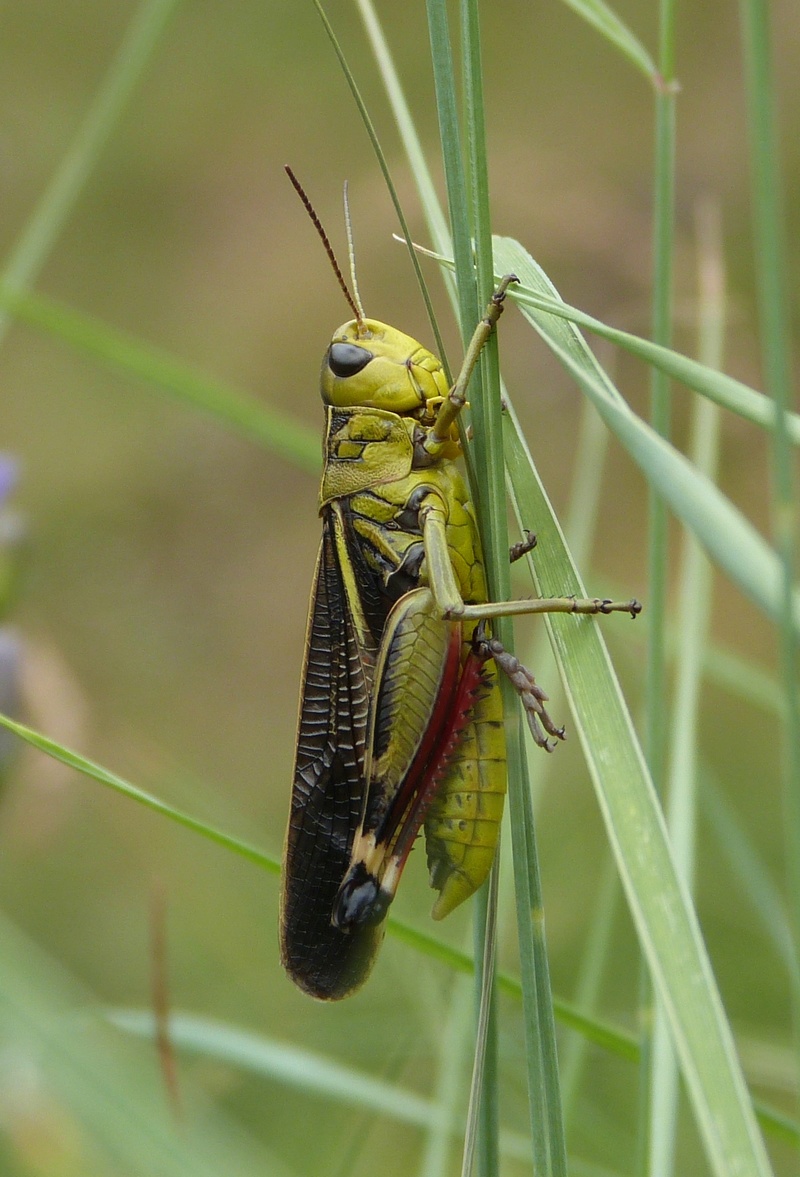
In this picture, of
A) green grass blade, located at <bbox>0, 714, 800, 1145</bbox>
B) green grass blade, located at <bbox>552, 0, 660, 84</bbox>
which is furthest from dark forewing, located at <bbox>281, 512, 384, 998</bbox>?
green grass blade, located at <bbox>552, 0, 660, 84</bbox>

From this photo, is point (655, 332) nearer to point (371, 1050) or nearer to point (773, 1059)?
point (773, 1059)

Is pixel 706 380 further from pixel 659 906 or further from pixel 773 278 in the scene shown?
pixel 659 906

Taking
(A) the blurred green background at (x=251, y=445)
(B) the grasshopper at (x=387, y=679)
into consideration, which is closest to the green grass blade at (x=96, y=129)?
A: (B) the grasshopper at (x=387, y=679)

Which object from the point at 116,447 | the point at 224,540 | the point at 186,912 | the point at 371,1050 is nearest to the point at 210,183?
the point at 116,447

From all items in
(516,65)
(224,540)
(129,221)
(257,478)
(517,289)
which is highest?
(516,65)

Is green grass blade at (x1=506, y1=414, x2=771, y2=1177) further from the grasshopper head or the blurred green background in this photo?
the blurred green background
